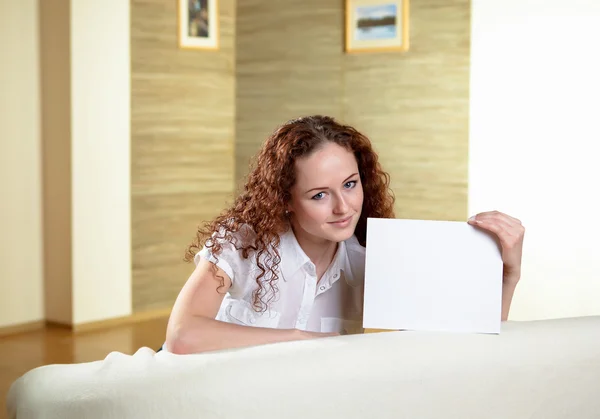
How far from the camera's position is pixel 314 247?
81.9 inches

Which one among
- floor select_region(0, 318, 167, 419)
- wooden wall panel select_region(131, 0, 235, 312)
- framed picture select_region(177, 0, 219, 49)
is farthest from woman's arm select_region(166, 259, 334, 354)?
framed picture select_region(177, 0, 219, 49)

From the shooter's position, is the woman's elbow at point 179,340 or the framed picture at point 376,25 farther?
the framed picture at point 376,25

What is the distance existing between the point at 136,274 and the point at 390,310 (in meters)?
4.46

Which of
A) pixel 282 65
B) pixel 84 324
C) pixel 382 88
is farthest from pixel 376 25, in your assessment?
pixel 84 324

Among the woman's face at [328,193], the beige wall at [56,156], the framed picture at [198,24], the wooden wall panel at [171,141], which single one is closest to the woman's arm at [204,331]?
the woman's face at [328,193]

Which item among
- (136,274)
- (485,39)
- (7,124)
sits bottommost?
(136,274)

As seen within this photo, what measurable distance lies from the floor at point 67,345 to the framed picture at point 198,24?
1981mm

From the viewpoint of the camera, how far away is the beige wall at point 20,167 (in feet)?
17.1

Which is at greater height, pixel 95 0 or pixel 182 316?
pixel 95 0

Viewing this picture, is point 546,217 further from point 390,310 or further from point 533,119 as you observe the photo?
point 390,310

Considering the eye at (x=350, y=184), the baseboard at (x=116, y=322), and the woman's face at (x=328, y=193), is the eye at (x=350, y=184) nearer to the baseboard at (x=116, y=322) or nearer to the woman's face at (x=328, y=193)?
the woman's face at (x=328, y=193)

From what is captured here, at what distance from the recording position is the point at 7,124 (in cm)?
521

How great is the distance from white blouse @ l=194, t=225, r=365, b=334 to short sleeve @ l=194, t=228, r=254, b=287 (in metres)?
0.02

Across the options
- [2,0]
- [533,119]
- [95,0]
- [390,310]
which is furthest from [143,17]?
[390,310]
